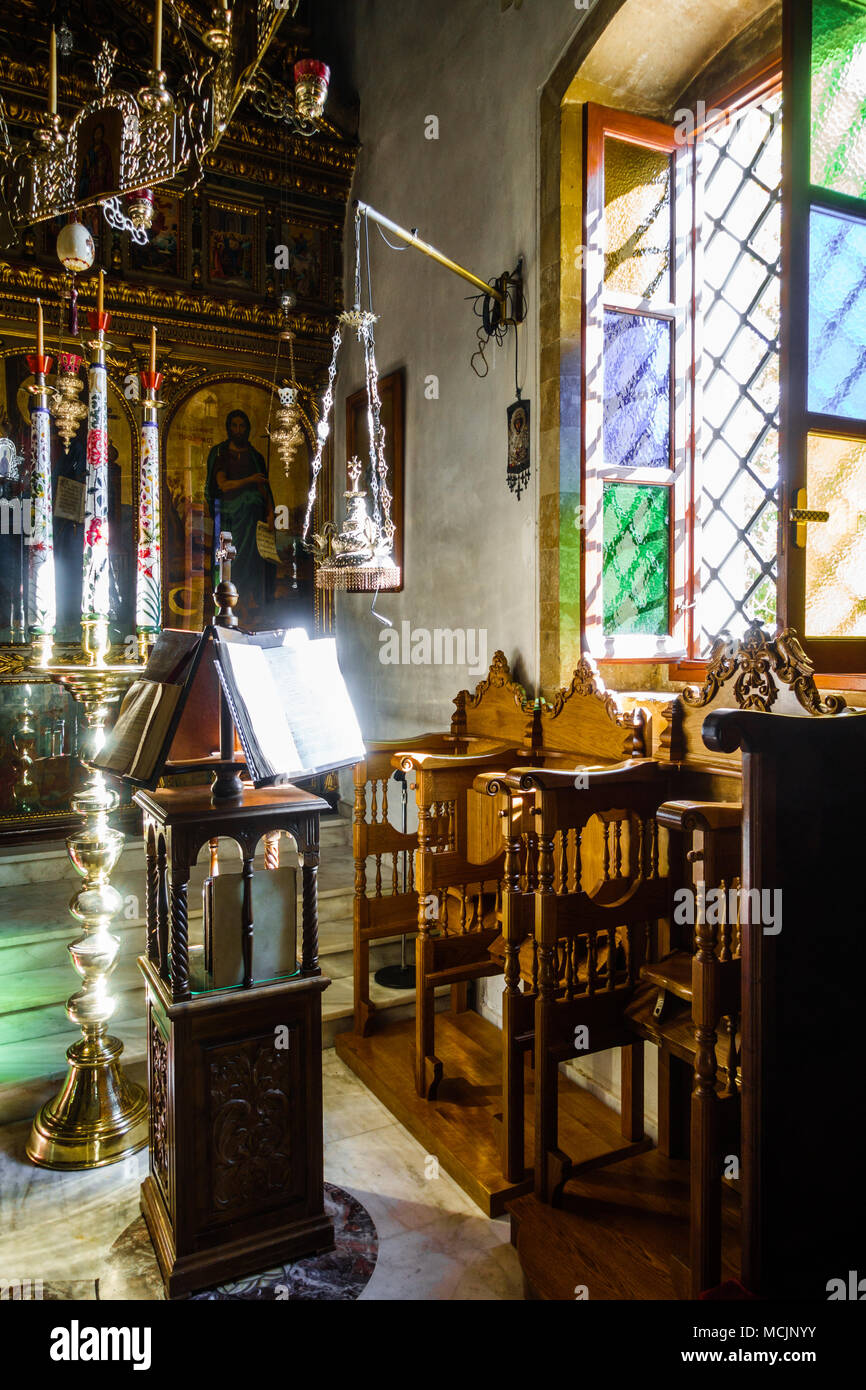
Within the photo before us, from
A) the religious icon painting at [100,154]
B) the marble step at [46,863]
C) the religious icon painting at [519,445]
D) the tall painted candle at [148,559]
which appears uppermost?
the religious icon painting at [100,154]

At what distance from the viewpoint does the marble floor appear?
196 centimetres

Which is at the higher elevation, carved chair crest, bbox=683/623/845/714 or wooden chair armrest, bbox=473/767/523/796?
carved chair crest, bbox=683/623/845/714

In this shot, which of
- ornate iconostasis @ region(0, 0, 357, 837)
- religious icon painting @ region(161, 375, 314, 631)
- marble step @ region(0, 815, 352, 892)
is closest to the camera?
marble step @ region(0, 815, 352, 892)

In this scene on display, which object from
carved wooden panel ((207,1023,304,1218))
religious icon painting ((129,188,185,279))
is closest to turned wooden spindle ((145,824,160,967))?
carved wooden panel ((207,1023,304,1218))

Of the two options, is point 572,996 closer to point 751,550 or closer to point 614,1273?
point 614,1273

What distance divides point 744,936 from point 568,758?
1954 millimetres

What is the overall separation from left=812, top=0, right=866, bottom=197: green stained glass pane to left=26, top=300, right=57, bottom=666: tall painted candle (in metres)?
2.13

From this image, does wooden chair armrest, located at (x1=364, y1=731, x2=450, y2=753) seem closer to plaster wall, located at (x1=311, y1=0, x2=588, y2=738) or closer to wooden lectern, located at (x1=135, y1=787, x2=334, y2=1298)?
plaster wall, located at (x1=311, y1=0, x2=588, y2=738)

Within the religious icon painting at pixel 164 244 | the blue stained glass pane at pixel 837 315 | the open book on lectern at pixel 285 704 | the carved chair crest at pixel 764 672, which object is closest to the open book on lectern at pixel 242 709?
the open book on lectern at pixel 285 704

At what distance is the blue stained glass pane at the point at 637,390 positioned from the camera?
3189 mm

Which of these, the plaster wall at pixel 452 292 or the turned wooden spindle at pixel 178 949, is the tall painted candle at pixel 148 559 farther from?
the plaster wall at pixel 452 292

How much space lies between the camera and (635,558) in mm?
3266

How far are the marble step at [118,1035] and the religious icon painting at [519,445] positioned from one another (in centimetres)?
215

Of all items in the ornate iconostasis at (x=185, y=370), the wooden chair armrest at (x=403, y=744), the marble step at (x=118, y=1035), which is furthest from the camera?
the ornate iconostasis at (x=185, y=370)
